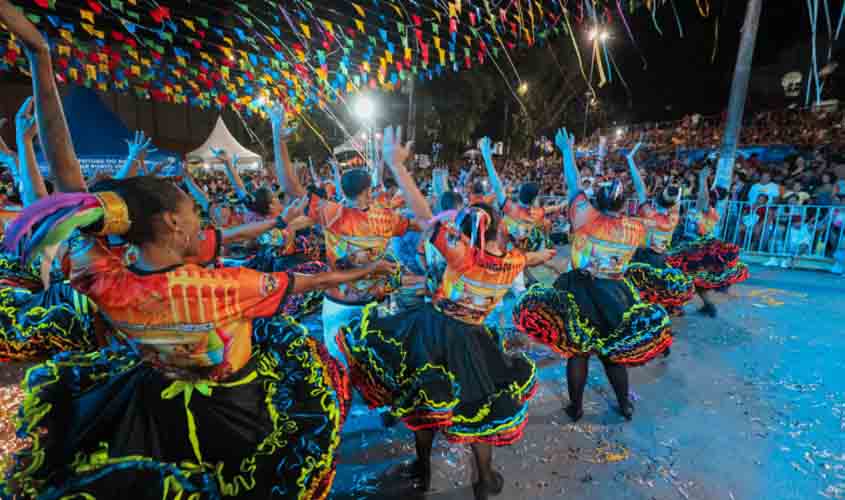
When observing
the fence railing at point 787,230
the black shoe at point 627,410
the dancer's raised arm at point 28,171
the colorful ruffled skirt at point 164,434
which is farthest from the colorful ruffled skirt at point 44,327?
the fence railing at point 787,230

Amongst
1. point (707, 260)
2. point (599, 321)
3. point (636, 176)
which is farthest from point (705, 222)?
point (599, 321)

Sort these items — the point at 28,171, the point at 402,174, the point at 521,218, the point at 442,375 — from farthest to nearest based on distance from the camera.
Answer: the point at 521,218, the point at 402,174, the point at 442,375, the point at 28,171

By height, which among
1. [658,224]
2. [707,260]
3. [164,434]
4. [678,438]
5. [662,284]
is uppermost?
[658,224]

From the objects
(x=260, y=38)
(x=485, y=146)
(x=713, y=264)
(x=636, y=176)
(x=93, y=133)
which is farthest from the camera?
(x=93, y=133)

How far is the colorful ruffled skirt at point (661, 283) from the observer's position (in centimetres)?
488

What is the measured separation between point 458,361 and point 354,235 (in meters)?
1.38

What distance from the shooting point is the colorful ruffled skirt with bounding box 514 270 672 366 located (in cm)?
327

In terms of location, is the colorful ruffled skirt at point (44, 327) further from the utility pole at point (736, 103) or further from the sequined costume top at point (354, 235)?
the utility pole at point (736, 103)

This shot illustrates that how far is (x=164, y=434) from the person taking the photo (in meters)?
1.60

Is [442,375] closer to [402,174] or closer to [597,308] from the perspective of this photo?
[402,174]

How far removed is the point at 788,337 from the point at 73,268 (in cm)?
685

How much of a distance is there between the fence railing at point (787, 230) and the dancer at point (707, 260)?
66.4 inches

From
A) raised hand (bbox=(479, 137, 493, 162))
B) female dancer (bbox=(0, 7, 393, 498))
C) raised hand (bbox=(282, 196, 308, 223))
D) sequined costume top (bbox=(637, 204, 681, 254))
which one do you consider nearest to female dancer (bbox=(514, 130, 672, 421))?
raised hand (bbox=(479, 137, 493, 162))

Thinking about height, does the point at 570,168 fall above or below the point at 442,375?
above
